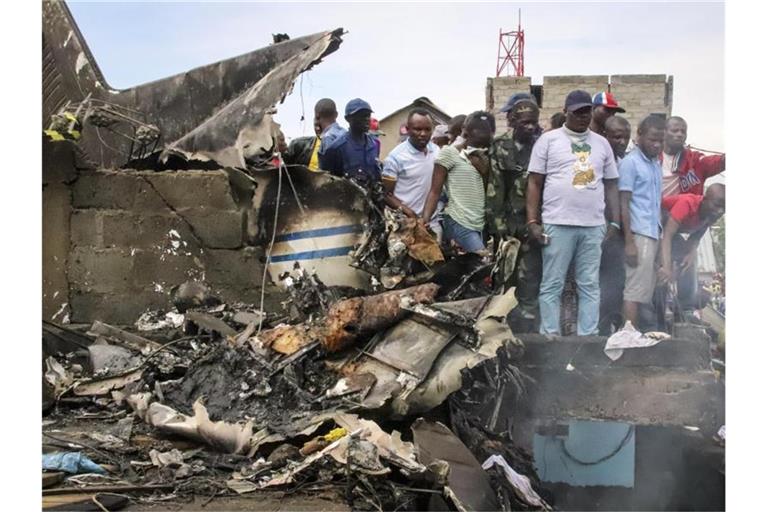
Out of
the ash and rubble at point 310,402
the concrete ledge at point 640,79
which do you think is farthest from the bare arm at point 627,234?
the concrete ledge at point 640,79

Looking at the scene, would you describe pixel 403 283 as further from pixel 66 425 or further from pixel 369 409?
pixel 66 425

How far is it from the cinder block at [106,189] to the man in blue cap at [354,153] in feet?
5.17

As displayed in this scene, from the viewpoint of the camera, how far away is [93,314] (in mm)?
6402

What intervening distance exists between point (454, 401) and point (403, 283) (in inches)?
38.3

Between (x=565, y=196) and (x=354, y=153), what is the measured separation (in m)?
1.62

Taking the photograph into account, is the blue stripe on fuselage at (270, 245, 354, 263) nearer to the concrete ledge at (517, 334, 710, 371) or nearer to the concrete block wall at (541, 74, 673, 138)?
the concrete ledge at (517, 334, 710, 371)

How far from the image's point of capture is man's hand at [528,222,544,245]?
5.60 m

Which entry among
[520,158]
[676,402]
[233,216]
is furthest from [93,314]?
[676,402]

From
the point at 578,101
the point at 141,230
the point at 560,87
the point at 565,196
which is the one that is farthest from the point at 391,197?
the point at 560,87

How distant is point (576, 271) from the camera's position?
5.62 m

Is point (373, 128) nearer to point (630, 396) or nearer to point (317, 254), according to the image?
point (317, 254)

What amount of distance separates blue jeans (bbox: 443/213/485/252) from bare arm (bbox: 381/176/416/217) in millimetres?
282

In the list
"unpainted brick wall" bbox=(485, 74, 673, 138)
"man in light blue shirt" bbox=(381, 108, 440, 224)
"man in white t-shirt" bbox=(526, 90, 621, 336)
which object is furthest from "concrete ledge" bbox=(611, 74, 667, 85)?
"man in light blue shirt" bbox=(381, 108, 440, 224)

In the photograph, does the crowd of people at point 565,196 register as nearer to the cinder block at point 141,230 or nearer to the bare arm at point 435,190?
the bare arm at point 435,190
